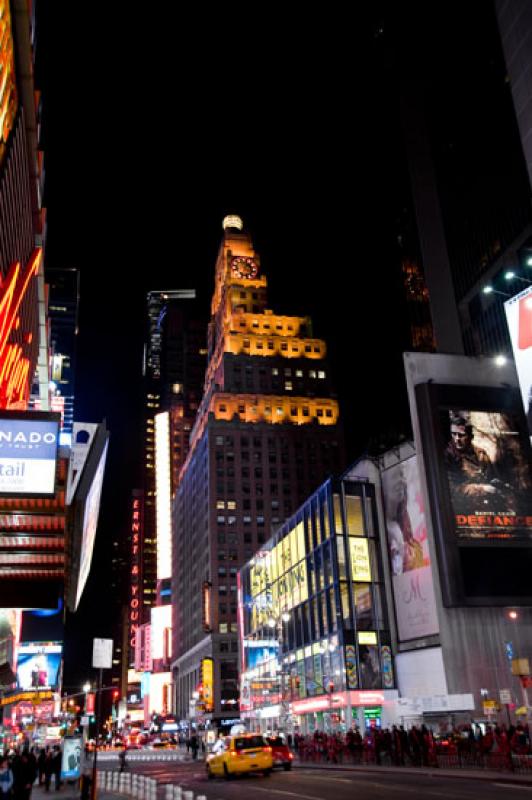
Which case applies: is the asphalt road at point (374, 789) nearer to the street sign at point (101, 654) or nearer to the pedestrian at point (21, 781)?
the pedestrian at point (21, 781)

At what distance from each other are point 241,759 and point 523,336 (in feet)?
79.1

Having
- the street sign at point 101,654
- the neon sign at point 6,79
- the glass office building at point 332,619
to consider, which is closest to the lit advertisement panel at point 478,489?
the glass office building at point 332,619

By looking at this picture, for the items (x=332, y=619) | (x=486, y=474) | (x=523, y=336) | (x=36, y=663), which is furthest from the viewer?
(x=36, y=663)

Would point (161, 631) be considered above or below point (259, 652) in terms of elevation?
above

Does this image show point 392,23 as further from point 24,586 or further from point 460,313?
point 24,586

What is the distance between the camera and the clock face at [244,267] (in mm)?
149750

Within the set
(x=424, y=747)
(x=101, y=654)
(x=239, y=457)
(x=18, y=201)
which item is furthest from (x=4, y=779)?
(x=239, y=457)

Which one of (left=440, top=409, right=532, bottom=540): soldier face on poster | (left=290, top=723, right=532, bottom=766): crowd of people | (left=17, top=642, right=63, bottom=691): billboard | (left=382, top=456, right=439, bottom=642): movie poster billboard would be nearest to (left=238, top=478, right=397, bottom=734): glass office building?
(left=382, top=456, right=439, bottom=642): movie poster billboard

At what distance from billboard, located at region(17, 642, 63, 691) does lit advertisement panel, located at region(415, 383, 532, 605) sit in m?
45.0

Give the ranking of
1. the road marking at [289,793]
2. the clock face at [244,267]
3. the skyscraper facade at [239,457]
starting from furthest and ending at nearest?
the clock face at [244,267] < the skyscraper facade at [239,457] < the road marking at [289,793]

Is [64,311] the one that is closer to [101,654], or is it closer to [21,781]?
[21,781]

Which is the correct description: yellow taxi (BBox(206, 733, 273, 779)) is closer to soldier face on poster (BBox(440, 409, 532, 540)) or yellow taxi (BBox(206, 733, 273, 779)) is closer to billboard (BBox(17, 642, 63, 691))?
soldier face on poster (BBox(440, 409, 532, 540))

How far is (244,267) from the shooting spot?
15112 cm

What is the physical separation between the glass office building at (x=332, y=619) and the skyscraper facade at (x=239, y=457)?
41540 mm
